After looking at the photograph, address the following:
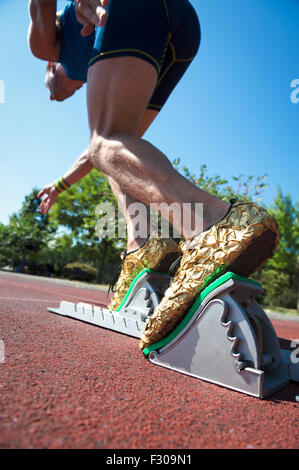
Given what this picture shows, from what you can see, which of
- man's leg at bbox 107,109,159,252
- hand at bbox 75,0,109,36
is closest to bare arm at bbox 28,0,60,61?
hand at bbox 75,0,109,36

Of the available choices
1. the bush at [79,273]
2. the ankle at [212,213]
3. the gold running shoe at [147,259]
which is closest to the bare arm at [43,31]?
the gold running shoe at [147,259]

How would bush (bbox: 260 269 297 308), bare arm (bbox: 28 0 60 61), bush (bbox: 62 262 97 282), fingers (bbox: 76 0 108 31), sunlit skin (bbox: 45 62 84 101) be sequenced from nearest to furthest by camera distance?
fingers (bbox: 76 0 108 31) < bare arm (bbox: 28 0 60 61) < sunlit skin (bbox: 45 62 84 101) < bush (bbox: 260 269 297 308) < bush (bbox: 62 262 97 282)

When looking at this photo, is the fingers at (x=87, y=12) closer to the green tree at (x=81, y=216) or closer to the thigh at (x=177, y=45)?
the thigh at (x=177, y=45)

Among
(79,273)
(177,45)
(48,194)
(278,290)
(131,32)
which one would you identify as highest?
(177,45)

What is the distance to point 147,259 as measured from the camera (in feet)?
5.50

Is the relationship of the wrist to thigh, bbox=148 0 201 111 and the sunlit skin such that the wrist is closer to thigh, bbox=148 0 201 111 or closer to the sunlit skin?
the sunlit skin

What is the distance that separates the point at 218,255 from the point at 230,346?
1.01 feet

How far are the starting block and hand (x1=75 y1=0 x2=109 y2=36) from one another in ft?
4.20

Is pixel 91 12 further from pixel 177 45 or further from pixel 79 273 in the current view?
pixel 79 273

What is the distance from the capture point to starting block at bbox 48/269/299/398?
94 centimetres

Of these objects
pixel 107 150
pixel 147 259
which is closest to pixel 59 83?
pixel 107 150

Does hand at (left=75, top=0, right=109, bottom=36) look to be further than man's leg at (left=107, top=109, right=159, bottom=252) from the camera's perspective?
No

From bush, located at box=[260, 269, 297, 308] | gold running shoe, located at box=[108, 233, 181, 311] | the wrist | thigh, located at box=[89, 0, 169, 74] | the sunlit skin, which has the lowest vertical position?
bush, located at box=[260, 269, 297, 308]
